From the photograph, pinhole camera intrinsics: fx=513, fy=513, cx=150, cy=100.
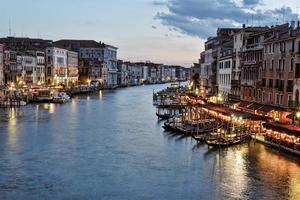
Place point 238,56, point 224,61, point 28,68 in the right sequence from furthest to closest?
point 28,68 → point 224,61 → point 238,56

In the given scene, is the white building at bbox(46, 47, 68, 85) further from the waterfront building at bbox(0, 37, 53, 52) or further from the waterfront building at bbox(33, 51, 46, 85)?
the waterfront building at bbox(0, 37, 53, 52)

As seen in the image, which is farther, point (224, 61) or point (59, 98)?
point (59, 98)

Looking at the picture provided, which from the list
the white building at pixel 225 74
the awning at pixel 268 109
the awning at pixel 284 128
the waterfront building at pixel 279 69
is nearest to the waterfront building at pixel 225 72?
the white building at pixel 225 74

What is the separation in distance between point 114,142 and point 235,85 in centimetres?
1130

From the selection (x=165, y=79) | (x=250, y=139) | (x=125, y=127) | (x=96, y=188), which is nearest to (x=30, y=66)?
(x=125, y=127)

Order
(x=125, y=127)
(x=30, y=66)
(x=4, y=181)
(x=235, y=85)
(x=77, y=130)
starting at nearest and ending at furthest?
(x=4, y=181) < (x=77, y=130) < (x=125, y=127) < (x=235, y=85) < (x=30, y=66)

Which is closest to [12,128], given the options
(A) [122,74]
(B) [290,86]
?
(B) [290,86]

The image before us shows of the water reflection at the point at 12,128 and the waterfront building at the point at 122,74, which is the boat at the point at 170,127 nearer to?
the water reflection at the point at 12,128

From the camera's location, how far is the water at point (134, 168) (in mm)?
14859

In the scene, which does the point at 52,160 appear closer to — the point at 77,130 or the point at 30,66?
the point at 77,130

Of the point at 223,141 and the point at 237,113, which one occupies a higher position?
the point at 237,113

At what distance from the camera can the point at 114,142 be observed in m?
23.3

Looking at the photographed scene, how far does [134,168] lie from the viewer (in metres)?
17.6

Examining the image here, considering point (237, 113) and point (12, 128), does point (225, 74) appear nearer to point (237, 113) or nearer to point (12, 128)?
point (237, 113)
